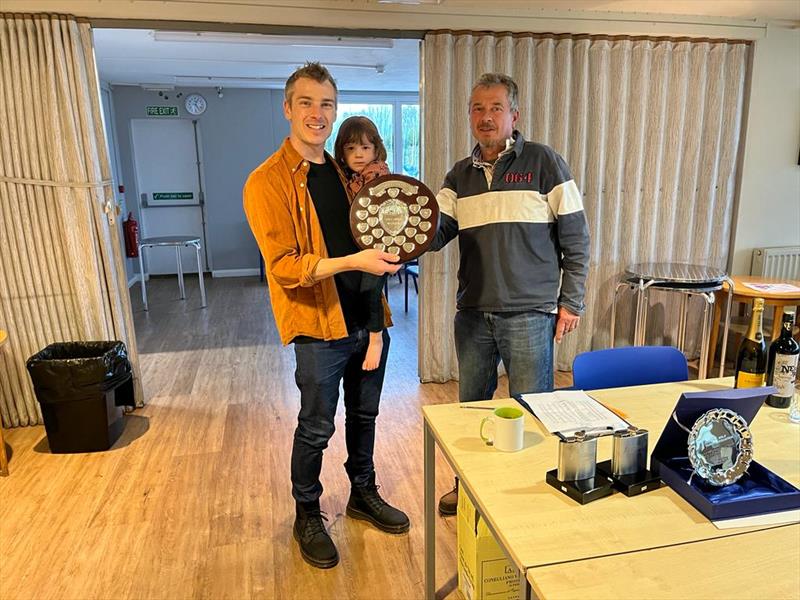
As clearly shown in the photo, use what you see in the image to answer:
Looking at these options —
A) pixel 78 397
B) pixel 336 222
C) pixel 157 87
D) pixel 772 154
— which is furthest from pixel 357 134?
pixel 157 87

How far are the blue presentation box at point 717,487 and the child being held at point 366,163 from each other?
982 mm

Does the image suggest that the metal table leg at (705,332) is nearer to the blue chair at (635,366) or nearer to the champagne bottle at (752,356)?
the blue chair at (635,366)

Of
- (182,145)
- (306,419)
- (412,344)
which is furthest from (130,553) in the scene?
(182,145)

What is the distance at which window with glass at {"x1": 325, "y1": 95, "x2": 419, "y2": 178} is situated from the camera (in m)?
7.69

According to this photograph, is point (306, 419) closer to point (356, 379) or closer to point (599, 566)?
point (356, 379)

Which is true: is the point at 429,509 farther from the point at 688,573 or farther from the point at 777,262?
the point at 777,262

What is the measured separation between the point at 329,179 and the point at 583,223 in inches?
35.9

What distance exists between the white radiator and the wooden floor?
67.3 inches

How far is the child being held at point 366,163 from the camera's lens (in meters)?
1.90

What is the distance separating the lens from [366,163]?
1912 millimetres

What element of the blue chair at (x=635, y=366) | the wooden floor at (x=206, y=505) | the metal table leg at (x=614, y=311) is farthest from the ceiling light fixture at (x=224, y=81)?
the blue chair at (x=635, y=366)

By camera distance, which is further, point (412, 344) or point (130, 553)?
point (412, 344)

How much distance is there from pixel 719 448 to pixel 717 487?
8cm

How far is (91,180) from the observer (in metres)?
3.02
